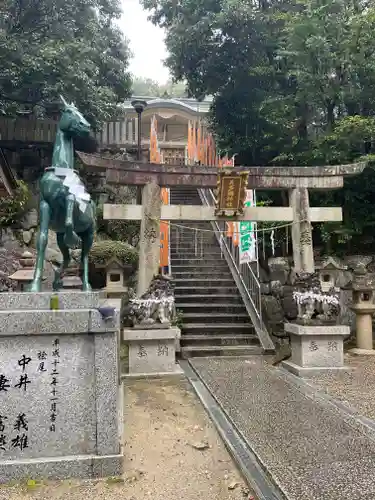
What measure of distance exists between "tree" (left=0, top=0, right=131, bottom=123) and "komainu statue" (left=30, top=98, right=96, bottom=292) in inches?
398

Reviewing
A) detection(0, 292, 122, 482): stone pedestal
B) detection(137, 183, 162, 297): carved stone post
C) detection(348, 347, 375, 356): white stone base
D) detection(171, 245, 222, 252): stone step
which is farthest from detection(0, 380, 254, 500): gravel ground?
detection(171, 245, 222, 252): stone step

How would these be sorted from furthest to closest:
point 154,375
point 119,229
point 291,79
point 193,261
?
point 119,229 < point 291,79 < point 193,261 < point 154,375

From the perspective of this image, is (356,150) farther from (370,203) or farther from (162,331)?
(162,331)

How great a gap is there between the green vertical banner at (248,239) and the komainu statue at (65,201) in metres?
6.25

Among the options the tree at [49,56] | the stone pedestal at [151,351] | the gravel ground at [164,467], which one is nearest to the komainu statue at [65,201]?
the gravel ground at [164,467]

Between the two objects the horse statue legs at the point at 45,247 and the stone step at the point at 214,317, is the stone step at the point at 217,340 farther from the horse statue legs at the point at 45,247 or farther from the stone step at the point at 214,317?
the horse statue legs at the point at 45,247

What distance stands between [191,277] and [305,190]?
449cm

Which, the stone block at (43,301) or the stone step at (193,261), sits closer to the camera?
the stone block at (43,301)

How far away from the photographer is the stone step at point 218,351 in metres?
9.04

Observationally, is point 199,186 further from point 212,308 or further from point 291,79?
point 291,79

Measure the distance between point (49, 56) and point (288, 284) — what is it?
34.6 feet

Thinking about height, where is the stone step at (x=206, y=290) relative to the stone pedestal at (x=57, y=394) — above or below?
above


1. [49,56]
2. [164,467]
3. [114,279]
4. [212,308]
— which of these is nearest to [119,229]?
[114,279]

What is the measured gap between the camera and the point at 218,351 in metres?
9.11
